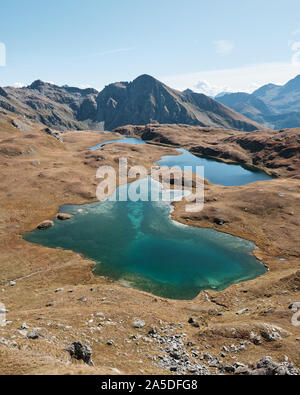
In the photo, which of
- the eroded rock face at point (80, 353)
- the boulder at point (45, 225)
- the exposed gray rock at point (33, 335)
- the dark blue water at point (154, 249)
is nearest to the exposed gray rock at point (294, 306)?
the dark blue water at point (154, 249)

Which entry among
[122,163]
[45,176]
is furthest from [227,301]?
[122,163]

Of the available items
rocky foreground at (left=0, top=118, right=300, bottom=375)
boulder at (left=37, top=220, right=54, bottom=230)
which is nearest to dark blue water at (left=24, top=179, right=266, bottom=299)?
boulder at (left=37, top=220, right=54, bottom=230)

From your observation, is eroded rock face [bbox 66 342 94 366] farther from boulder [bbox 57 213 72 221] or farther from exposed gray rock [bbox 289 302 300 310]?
boulder [bbox 57 213 72 221]

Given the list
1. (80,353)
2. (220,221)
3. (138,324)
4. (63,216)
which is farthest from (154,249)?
(80,353)

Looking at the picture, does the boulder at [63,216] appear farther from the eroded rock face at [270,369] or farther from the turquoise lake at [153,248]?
the eroded rock face at [270,369]

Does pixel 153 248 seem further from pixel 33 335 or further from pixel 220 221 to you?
pixel 33 335
